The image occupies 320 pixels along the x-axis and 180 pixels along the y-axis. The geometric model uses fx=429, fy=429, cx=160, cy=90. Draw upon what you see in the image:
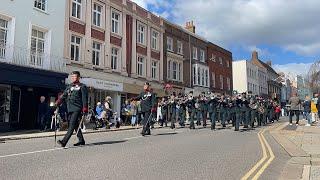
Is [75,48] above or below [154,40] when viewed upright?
below

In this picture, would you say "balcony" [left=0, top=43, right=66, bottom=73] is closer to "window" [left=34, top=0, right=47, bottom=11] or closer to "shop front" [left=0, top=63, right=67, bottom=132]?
"shop front" [left=0, top=63, right=67, bottom=132]

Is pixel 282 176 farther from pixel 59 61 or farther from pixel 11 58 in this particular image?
pixel 59 61

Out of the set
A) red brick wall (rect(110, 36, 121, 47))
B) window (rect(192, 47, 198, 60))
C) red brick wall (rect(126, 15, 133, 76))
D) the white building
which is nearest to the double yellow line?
red brick wall (rect(110, 36, 121, 47))

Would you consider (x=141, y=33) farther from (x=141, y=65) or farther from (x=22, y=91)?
(x=22, y=91)

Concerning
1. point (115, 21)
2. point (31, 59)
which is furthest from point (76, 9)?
point (31, 59)

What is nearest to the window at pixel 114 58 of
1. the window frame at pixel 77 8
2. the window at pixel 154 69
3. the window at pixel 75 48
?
the window at pixel 75 48

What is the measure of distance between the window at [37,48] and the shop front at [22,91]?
3.46 feet

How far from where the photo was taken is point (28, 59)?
2295 cm

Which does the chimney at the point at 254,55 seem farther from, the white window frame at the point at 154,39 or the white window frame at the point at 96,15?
the white window frame at the point at 96,15

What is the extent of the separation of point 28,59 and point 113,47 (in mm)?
9902

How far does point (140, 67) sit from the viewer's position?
36.3 meters

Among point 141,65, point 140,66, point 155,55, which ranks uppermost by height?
point 155,55

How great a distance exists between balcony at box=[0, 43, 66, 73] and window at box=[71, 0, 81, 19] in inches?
144

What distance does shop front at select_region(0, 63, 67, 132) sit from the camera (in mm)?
21250
